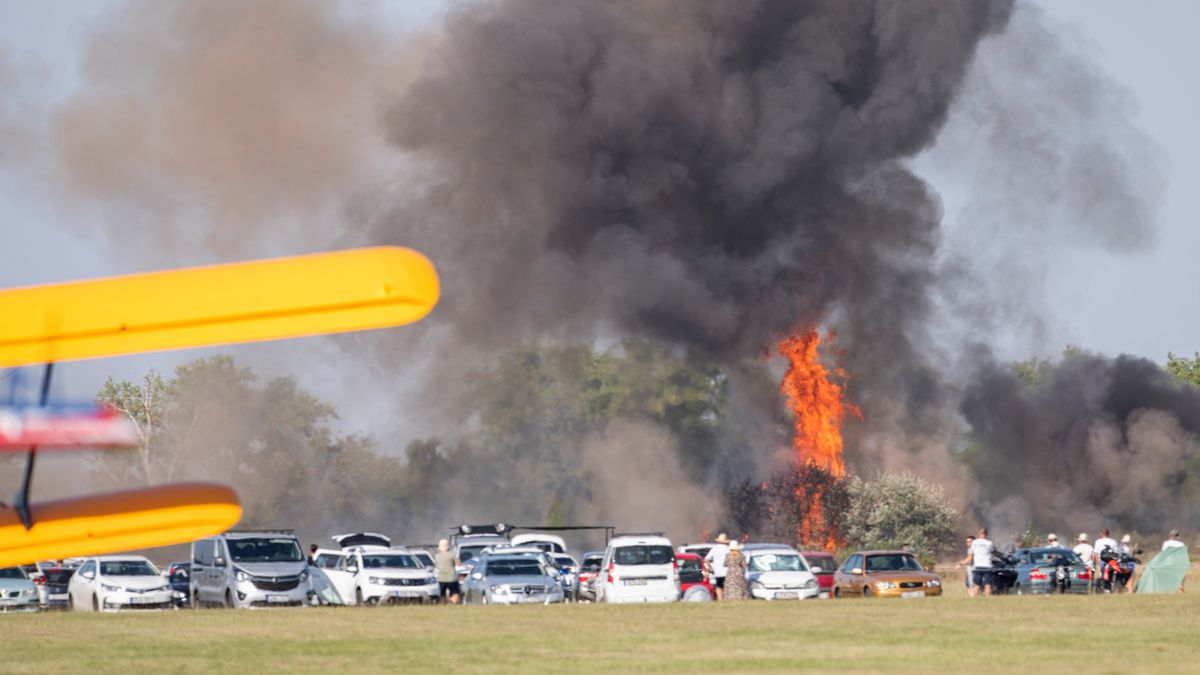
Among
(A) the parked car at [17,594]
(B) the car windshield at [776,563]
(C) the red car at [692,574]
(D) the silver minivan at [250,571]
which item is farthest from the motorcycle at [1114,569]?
(A) the parked car at [17,594]

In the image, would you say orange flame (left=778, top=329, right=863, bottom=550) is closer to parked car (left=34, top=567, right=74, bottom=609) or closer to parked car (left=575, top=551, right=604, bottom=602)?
parked car (left=575, top=551, right=604, bottom=602)

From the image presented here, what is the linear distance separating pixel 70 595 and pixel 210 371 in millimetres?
33753

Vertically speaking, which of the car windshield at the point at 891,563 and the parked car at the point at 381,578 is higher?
the car windshield at the point at 891,563

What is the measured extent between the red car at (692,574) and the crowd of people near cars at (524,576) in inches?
5.2

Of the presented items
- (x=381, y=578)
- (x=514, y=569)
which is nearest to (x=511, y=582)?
(x=514, y=569)

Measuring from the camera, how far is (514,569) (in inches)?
1275

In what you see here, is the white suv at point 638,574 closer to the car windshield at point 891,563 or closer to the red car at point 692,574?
the red car at point 692,574

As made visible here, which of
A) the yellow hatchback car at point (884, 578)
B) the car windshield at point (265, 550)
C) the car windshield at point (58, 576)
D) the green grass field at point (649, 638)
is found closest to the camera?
the green grass field at point (649, 638)

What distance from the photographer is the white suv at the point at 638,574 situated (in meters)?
32.1

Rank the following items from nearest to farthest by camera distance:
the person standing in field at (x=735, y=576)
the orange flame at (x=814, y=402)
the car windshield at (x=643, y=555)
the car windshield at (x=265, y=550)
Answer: the person standing in field at (x=735, y=576), the car windshield at (x=265, y=550), the car windshield at (x=643, y=555), the orange flame at (x=814, y=402)

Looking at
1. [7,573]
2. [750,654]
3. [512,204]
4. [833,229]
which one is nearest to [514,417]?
[512,204]

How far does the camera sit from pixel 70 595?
112 ft

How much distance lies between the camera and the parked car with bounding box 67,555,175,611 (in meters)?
32.5

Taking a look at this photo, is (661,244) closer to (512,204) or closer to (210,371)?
(512,204)
